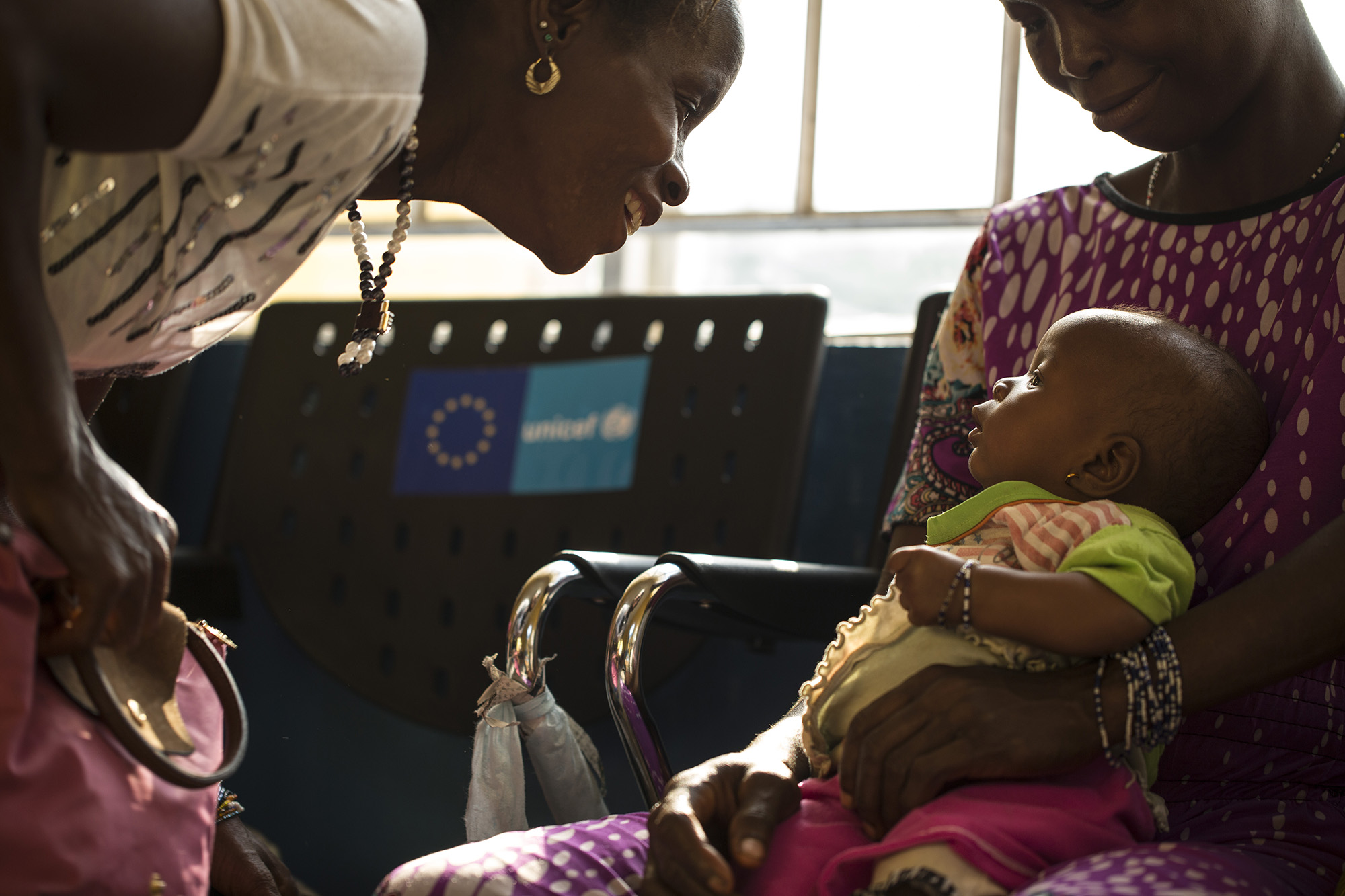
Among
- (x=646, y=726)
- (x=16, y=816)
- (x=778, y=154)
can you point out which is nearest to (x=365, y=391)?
(x=778, y=154)

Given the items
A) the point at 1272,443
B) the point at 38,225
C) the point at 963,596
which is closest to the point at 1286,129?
the point at 1272,443

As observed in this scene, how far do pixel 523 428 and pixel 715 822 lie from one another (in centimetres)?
107

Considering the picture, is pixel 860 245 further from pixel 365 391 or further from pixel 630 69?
pixel 630 69

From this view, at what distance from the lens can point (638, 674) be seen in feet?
3.76

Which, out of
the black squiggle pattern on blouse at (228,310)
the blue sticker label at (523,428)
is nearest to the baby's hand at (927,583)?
the black squiggle pattern on blouse at (228,310)

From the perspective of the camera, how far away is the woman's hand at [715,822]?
0.89m

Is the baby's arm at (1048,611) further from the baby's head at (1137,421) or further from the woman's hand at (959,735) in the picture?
the baby's head at (1137,421)

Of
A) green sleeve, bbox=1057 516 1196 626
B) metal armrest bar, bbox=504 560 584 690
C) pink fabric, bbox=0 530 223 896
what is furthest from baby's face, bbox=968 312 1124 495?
pink fabric, bbox=0 530 223 896

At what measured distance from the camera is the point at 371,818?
6.72ft

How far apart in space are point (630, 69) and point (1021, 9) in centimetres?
42

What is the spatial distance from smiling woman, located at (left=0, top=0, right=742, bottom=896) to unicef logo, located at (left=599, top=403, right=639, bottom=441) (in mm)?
656

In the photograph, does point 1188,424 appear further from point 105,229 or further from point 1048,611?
point 105,229

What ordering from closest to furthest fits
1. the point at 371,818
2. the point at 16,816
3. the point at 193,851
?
the point at 16,816
the point at 193,851
the point at 371,818

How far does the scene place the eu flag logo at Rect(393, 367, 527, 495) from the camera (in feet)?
6.46
